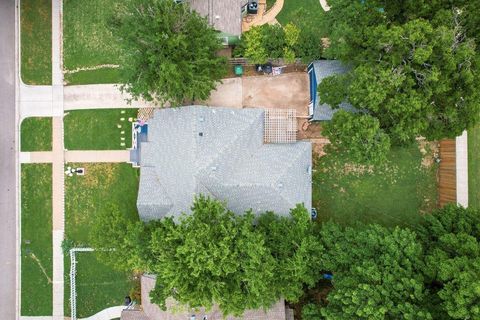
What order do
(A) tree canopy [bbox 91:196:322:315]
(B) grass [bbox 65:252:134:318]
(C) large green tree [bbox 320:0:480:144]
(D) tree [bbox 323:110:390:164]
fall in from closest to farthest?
1. (C) large green tree [bbox 320:0:480:144]
2. (A) tree canopy [bbox 91:196:322:315]
3. (D) tree [bbox 323:110:390:164]
4. (B) grass [bbox 65:252:134:318]

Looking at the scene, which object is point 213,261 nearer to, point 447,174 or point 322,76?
point 322,76

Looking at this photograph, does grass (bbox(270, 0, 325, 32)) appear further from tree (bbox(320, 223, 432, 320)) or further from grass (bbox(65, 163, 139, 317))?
grass (bbox(65, 163, 139, 317))

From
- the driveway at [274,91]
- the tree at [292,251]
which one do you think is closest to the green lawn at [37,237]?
the driveway at [274,91]

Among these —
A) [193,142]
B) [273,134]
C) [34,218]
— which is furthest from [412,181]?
[34,218]

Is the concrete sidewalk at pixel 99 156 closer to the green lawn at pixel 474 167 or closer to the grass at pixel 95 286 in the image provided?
the grass at pixel 95 286

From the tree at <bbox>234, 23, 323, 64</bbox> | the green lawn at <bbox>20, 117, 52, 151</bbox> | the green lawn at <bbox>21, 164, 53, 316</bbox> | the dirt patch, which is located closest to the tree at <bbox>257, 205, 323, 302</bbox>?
the dirt patch

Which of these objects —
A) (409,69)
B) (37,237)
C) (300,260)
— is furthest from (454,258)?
(37,237)
